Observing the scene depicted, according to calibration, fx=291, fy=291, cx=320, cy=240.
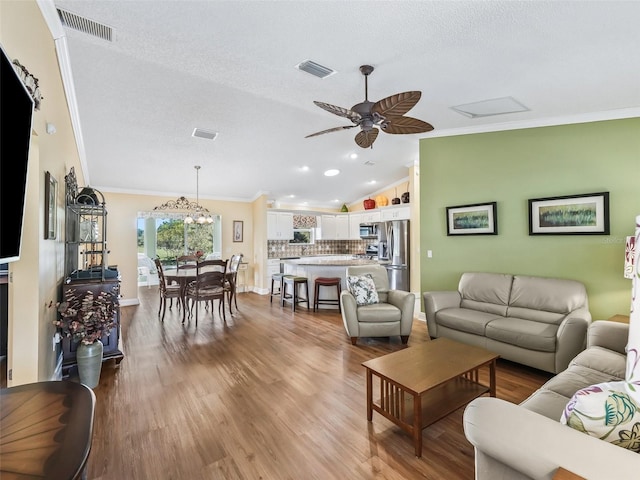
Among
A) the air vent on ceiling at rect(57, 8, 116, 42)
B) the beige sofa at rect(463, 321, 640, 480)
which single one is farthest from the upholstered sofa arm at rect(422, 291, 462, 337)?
the air vent on ceiling at rect(57, 8, 116, 42)

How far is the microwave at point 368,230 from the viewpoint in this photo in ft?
23.9

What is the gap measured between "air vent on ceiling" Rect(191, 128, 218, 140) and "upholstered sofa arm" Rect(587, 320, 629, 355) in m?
4.95

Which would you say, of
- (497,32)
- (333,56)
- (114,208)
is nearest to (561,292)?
(497,32)

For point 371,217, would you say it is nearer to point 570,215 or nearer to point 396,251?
point 396,251

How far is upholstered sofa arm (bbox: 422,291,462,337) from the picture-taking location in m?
3.70

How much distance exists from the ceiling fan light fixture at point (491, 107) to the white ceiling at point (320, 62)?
0.09m

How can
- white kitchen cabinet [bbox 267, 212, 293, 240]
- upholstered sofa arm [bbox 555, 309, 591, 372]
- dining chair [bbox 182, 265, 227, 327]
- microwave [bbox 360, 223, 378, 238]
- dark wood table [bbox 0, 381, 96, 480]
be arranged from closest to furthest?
dark wood table [bbox 0, 381, 96, 480] → upholstered sofa arm [bbox 555, 309, 591, 372] → dining chair [bbox 182, 265, 227, 327] → microwave [bbox 360, 223, 378, 238] → white kitchen cabinet [bbox 267, 212, 293, 240]

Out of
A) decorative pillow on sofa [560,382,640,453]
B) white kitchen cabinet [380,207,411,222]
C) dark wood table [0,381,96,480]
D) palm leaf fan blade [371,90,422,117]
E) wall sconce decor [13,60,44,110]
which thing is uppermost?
palm leaf fan blade [371,90,422,117]

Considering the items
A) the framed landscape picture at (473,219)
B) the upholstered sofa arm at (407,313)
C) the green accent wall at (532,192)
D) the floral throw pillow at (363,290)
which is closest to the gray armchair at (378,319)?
the upholstered sofa arm at (407,313)

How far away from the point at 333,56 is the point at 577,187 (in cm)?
321

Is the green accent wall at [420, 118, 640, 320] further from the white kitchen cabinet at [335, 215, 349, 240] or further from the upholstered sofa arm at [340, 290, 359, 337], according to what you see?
the white kitchen cabinet at [335, 215, 349, 240]

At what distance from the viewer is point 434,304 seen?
3.71m

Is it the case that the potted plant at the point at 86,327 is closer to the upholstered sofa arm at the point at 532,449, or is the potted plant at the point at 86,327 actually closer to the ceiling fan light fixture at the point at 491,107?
the upholstered sofa arm at the point at 532,449

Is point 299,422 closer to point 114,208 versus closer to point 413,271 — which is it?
point 413,271
